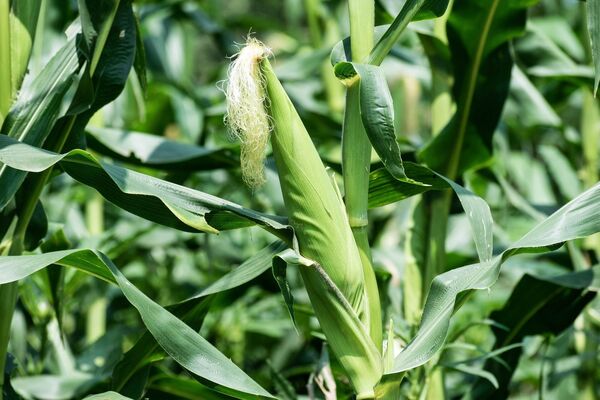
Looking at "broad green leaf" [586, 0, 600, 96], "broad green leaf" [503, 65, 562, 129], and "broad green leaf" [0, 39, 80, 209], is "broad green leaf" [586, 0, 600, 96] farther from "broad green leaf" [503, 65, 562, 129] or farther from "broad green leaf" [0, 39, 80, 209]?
"broad green leaf" [503, 65, 562, 129]

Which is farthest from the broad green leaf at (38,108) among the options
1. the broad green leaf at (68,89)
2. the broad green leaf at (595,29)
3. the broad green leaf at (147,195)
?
the broad green leaf at (595,29)

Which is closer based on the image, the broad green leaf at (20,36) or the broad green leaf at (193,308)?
the broad green leaf at (193,308)

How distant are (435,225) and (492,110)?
229 mm

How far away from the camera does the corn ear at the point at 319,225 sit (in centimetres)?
104

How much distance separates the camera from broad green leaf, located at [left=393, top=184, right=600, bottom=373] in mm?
1051

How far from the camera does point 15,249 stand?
1.26m

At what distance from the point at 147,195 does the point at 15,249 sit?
29 cm

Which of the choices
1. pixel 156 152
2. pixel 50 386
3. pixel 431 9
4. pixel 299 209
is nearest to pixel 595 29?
pixel 431 9

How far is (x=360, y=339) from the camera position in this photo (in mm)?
1060

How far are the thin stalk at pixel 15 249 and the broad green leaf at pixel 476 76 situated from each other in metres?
0.66

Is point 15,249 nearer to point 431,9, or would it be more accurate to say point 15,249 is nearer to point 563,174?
point 431,9

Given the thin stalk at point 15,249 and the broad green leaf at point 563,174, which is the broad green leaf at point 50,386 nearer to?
the thin stalk at point 15,249

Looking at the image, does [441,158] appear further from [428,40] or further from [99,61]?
[99,61]

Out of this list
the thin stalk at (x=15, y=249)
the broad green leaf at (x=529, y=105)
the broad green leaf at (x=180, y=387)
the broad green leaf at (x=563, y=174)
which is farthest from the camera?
the broad green leaf at (x=563, y=174)
